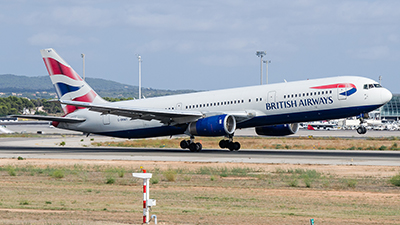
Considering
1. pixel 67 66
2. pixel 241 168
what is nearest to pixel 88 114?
pixel 67 66

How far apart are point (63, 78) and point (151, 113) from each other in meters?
11.0

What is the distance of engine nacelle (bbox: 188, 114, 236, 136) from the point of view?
41.0 metres

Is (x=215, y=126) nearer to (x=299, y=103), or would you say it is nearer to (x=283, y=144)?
(x=299, y=103)

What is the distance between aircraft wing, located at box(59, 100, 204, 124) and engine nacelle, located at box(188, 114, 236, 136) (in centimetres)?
121

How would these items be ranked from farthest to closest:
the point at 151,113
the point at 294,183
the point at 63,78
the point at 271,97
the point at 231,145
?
the point at 63,78 < the point at 231,145 < the point at 151,113 < the point at 271,97 < the point at 294,183

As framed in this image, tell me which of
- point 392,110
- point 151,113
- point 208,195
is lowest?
point 208,195

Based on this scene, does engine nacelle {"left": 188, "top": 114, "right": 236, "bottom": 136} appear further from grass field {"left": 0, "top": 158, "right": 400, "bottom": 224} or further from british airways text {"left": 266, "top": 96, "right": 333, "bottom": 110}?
grass field {"left": 0, "top": 158, "right": 400, "bottom": 224}

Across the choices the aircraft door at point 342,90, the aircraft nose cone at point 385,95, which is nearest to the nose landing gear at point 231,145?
the aircraft door at point 342,90

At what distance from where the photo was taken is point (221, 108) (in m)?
44.3

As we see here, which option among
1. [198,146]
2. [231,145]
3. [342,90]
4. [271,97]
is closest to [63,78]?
[198,146]

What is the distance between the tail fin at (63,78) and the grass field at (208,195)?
1854cm

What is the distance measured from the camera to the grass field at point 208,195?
15.1m

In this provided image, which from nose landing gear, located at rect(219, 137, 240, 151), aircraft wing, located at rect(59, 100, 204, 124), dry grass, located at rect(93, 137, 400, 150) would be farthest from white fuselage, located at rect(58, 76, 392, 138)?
dry grass, located at rect(93, 137, 400, 150)

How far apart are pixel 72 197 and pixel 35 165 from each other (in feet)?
45.7
